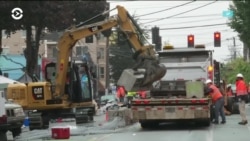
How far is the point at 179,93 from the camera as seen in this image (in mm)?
22438

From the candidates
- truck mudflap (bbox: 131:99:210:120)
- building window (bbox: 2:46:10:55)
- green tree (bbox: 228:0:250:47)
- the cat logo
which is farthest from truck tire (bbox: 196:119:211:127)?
building window (bbox: 2:46:10:55)

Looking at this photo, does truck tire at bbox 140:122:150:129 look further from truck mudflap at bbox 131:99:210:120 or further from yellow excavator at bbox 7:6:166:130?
yellow excavator at bbox 7:6:166:130

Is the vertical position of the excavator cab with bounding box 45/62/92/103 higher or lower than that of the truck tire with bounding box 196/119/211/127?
higher

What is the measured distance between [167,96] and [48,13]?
36.3 feet

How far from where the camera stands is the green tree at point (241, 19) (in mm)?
39000

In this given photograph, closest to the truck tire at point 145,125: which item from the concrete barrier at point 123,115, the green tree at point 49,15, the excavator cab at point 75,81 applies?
the concrete barrier at point 123,115

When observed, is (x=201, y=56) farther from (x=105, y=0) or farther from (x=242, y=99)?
(x=105, y=0)

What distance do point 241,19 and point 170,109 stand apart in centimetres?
2151

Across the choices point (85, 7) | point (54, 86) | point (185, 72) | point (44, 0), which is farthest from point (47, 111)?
point (85, 7)

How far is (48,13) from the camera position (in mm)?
31047

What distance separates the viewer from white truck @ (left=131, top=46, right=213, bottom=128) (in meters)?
20.9

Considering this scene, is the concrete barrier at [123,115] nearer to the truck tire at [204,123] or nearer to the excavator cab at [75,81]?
the excavator cab at [75,81]

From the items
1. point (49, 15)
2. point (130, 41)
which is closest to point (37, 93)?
point (130, 41)

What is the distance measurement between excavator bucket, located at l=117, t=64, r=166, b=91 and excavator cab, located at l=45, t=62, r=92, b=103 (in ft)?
17.3
